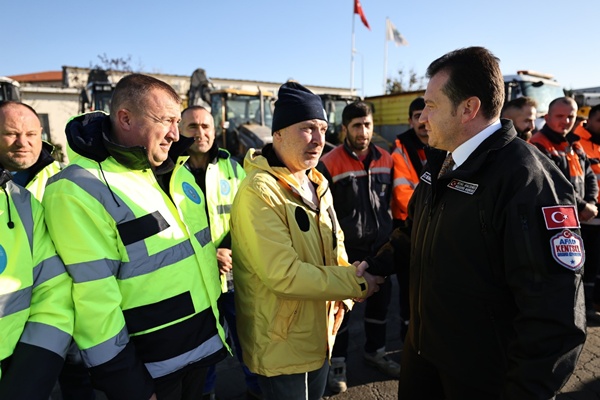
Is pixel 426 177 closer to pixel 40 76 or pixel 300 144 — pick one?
pixel 300 144

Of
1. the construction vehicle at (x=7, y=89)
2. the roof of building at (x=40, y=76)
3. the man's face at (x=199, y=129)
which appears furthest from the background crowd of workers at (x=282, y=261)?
the roof of building at (x=40, y=76)

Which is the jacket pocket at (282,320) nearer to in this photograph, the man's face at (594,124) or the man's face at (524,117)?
the man's face at (524,117)

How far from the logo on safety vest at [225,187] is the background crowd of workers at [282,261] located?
0.86 metres

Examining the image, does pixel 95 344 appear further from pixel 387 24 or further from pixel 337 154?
pixel 387 24

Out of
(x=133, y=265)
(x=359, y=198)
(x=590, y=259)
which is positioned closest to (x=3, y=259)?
(x=133, y=265)

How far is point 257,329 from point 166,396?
50 centimetres

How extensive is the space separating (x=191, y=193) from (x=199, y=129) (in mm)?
1403

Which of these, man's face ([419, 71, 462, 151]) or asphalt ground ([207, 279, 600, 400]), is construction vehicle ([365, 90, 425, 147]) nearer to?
asphalt ground ([207, 279, 600, 400])

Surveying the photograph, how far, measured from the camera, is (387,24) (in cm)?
2545

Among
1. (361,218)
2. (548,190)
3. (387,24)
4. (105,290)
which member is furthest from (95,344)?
(387,24)

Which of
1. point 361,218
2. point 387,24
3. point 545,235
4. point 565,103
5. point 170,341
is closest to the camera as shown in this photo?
point 545,235

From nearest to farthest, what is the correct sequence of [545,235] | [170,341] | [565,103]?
[545,235]
[170,341]
[565,103]

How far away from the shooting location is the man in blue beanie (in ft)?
6.12

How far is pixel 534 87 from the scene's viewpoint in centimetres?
1106
